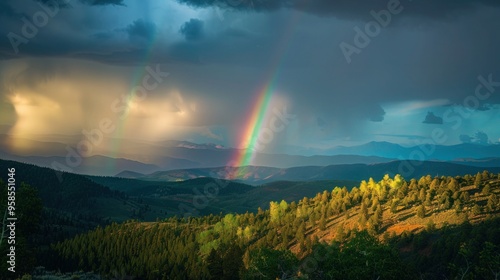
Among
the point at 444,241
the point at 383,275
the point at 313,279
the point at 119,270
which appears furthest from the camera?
the point at 119,270

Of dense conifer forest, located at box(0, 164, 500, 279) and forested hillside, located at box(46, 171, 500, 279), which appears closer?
forested hillside, located at box(46, 171, 500, 279)

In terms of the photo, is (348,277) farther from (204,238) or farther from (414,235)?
(204,238)

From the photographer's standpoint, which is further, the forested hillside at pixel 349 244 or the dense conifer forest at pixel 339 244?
the dense conifer forest at pixel 339 244

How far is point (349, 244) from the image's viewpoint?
5328 centimetres

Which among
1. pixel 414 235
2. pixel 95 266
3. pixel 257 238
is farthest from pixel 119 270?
pixel 414 235

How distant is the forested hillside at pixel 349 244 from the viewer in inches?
2181

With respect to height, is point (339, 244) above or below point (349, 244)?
below

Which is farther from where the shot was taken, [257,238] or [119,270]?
[257,238]

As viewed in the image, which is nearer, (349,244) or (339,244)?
(349,244)

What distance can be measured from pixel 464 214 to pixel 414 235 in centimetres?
1796

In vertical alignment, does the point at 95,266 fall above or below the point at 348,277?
below

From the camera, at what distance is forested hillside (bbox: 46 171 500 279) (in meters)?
55.4

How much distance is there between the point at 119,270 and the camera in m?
144

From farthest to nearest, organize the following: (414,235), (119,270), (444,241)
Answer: (119,270)
(414,235)
(444,241)
